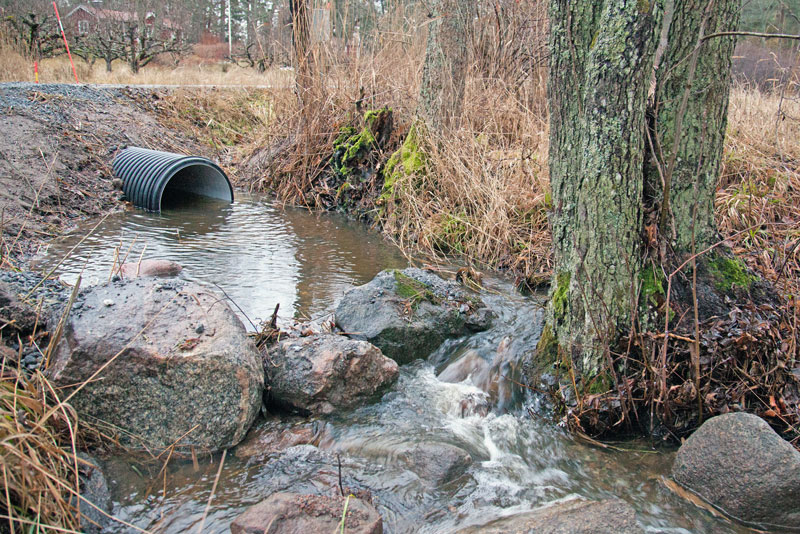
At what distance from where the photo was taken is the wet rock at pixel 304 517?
2285mm

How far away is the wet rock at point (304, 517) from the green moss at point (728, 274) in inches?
89.7

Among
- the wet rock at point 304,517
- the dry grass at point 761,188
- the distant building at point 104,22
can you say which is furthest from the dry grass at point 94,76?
the wet rock at point 304,517

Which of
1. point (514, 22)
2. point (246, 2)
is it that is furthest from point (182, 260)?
point (246, 2)

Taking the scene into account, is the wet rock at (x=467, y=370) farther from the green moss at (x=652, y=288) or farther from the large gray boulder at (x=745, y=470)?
the large gray boulder at (x=745, y=470)

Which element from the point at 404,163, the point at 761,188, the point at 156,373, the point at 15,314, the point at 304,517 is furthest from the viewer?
the point at 404,163

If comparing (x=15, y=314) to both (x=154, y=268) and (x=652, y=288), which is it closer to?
(x=154, y=268)

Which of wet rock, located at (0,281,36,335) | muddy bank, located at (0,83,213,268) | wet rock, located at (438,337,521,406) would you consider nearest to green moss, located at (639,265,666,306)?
wet rock, located at (438,337,521,406)

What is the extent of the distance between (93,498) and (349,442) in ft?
4.11

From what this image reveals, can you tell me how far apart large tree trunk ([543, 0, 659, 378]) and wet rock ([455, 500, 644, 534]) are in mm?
858

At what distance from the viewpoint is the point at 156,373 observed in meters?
2.84

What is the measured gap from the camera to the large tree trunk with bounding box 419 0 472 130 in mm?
6832

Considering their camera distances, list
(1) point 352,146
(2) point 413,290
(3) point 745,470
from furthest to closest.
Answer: (1) point 352,146 → (2) point 413,290 → (3) point 745,470

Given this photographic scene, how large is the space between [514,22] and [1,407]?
7.89 m

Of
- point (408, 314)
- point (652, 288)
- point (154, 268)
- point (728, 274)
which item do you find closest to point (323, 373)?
point (408, 314)
